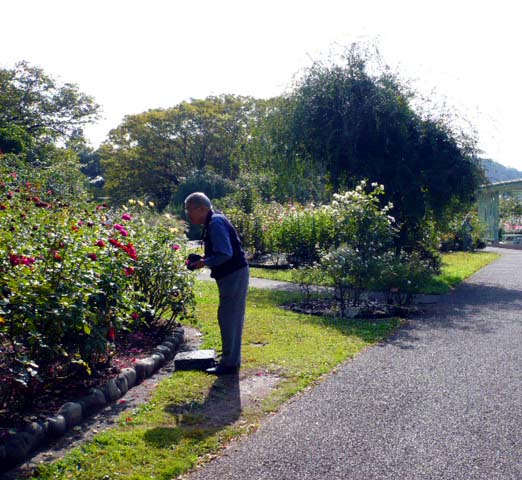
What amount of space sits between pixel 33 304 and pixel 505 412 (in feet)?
12.9

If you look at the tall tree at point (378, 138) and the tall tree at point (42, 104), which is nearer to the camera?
the tall tree at point (378, 138)

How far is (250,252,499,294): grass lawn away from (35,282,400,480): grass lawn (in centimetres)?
507

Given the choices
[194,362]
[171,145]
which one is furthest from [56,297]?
[171,145]

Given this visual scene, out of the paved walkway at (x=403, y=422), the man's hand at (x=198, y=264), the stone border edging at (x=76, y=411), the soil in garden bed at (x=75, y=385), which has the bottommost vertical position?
the paved walkway at (x=403, y=422)

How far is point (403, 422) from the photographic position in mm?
5113

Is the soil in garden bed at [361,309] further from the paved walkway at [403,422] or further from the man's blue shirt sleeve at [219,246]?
the man's blue shirt sleeve at [219,246]

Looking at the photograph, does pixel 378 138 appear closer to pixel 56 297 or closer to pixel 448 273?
pixel 448 273

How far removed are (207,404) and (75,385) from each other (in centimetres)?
119

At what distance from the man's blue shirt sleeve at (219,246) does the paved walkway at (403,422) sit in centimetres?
→ 153

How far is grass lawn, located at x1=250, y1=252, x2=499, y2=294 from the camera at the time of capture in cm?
1453

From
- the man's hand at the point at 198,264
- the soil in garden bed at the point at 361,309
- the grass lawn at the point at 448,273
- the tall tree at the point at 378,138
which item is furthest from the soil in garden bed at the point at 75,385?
the tall tree at the point at 378,138

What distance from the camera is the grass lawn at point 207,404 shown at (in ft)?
13.9

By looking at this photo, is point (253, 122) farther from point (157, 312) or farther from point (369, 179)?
point (157, 312)

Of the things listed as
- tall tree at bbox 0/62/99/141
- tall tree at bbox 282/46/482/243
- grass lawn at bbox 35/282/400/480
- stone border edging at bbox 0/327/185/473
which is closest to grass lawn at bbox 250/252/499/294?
tall tree at bbox 282/46/482/243
